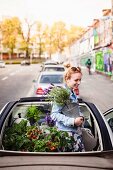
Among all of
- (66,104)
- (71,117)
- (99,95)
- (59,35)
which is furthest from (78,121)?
(59,35)

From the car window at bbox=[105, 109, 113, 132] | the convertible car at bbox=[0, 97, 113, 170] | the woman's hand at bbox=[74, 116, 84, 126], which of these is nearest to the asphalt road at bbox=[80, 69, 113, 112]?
the car window at bbox=[105, 109, 113, 132]

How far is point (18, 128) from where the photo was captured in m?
3.85

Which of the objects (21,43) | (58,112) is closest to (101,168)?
(58,112)

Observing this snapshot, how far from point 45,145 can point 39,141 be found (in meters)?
0.07

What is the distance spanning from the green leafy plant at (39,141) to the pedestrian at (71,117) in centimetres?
11

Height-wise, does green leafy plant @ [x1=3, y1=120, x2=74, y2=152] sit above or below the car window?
above

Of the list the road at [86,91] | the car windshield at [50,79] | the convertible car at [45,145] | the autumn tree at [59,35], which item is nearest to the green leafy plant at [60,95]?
the convertible car at [45,145]

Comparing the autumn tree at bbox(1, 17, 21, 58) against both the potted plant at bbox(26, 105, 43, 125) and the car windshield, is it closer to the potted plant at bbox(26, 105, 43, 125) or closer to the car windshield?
the car windshield

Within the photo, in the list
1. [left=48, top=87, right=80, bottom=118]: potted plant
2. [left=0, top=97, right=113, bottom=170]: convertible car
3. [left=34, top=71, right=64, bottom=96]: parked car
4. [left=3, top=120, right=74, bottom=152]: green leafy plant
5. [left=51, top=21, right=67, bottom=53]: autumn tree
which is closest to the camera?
[left=0, top=97, right=113, bottom=170]: convertible car

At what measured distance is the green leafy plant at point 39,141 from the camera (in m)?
3.47

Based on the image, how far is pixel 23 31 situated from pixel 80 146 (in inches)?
4142

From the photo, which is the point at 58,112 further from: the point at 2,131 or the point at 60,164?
the point at 60,164

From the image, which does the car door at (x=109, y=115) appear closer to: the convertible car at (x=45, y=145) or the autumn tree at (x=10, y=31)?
the convertible car at (x=45, y=145)

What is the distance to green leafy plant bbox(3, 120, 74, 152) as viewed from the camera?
3472 mm
